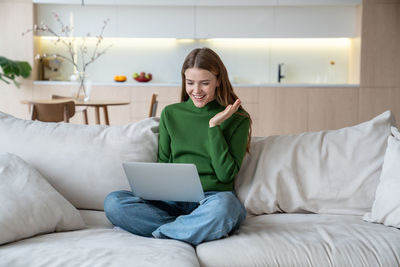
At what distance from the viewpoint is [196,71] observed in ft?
8.00

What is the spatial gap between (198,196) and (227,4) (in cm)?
481

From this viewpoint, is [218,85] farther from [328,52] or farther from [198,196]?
[328,52]

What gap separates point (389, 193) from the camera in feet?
6.97

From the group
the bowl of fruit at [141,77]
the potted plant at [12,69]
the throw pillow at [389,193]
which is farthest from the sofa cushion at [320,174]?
the potted plant at [12,69]

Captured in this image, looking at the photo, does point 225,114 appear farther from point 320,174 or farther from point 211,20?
point 211,20

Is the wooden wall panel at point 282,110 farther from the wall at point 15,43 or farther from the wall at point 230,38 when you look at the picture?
the wall at point 15,43

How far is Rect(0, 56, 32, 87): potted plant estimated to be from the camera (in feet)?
20.6

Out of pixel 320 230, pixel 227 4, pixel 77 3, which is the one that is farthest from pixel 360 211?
pixel 77 3

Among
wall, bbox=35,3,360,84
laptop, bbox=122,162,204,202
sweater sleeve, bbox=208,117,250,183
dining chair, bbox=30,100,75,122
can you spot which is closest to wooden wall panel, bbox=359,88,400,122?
wall, bbox=35,3,360,84

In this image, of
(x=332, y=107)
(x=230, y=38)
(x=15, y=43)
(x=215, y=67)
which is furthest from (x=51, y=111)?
(x=332, y=107)

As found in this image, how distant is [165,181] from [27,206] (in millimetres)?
532

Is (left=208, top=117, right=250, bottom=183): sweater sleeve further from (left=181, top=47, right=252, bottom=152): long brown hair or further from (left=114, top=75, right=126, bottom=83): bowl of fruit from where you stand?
(left=114, top=75, right=126, bottom=83): bowl of fruit

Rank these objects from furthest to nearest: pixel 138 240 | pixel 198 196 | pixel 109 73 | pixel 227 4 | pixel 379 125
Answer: pixel 109 73 < pixel 227 4 < pixel 379 125 < pixel 198 196 < pixel 138 240

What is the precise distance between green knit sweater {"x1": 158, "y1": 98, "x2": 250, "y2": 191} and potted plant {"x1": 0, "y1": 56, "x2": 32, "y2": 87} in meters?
4.33
